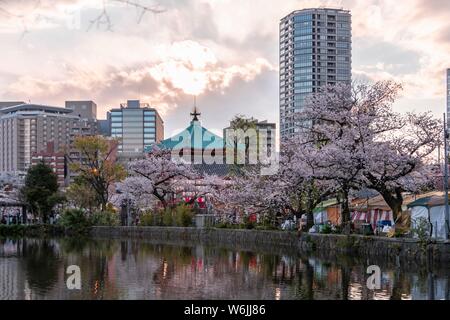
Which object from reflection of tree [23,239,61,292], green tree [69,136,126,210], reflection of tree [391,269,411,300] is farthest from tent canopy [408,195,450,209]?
green tree [69,136,126,210]

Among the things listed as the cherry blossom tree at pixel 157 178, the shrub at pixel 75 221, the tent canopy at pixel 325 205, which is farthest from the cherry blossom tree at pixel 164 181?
the tent canopy at pixel 325 205

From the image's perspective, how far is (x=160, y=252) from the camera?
3828cm

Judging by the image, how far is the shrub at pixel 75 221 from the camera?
5897 cm

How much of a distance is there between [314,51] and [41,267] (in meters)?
110

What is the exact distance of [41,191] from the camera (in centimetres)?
6425

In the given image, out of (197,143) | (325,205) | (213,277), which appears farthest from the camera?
(197,143)

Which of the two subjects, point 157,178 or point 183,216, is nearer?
point 183,216

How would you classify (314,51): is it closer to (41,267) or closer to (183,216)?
(183,216)

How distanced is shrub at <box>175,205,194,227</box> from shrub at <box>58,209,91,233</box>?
9.81 m

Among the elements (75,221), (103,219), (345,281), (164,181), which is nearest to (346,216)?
(345,281)

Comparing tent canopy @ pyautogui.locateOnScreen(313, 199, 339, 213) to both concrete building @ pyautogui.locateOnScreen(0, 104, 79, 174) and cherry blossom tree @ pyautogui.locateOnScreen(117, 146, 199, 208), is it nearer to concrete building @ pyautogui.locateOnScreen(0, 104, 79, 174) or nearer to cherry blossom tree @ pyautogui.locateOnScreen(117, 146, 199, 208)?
cherry blossom tree @ pyautogui.locateOnScreen(117, 146, 199, 208)

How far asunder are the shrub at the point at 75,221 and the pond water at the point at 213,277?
22.9 m
